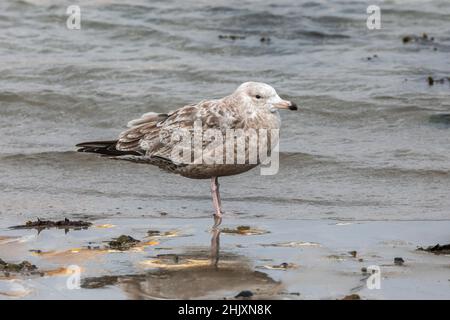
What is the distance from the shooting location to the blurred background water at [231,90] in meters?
9.20

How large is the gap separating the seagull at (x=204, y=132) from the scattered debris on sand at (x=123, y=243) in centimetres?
109

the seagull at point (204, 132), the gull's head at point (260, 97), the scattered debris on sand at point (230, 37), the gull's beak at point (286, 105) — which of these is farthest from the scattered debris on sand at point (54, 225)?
the scattered debris on sand at point (230, 37)

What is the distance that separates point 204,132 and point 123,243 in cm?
146

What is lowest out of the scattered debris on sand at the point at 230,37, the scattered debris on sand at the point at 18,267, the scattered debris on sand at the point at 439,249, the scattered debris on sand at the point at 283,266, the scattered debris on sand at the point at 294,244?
the scattered debris on sand at the point at 294,244

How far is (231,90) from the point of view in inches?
525

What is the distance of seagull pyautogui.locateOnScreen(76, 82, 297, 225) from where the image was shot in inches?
321

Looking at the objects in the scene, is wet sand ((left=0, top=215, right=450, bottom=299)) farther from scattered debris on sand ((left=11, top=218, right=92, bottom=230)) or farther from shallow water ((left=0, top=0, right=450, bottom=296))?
shallow water ((left=0, top=0, right=450, bottom=296))

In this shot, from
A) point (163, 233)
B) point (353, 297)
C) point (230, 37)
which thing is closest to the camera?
point (353, 297)

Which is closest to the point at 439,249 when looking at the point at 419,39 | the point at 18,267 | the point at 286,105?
the point at 286,105

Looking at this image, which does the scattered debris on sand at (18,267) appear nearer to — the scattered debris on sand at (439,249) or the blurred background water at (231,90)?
the blurred background water at (231,90)

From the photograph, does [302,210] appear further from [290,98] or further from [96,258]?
[290,98]

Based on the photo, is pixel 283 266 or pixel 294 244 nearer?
pixel 283 266

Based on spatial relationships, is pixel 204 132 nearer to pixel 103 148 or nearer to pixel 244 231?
pixel 244 231
